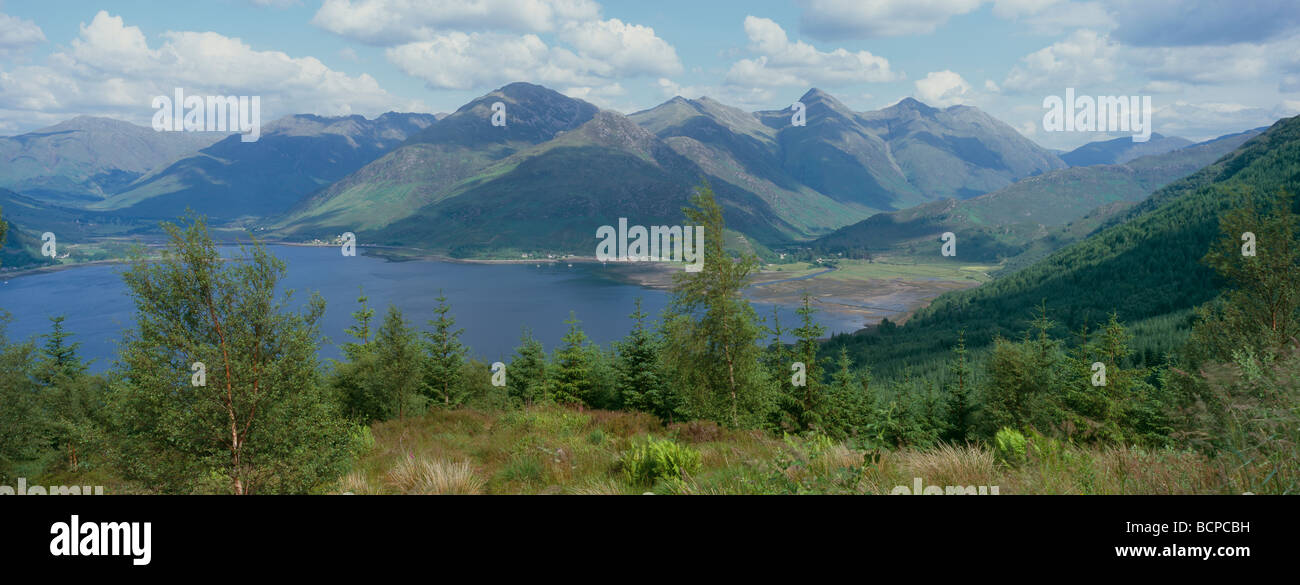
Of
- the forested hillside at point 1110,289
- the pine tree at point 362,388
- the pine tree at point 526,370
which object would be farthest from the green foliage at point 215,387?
the forested hillside at point 1110,289

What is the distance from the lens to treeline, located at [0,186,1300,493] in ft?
29.4

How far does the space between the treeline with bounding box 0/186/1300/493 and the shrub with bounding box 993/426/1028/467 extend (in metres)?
0.16

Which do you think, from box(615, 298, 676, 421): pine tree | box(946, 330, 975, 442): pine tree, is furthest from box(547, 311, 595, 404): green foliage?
box(946, 330, 975, 442): pine tree

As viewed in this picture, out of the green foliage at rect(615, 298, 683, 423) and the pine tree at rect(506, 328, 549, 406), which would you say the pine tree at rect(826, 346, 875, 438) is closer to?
the green foliage at rect(615, 298, 683, 423)

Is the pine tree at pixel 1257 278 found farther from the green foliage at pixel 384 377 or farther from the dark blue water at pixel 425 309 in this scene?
the dark blue water at pixel 425 309

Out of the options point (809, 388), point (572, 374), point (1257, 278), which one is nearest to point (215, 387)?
point (809, 388)

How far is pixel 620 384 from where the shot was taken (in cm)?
3344

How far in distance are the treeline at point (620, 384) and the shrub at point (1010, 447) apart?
16cm

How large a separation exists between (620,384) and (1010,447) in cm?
2718

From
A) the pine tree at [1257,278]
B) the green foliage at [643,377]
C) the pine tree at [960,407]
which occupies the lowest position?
the pine tree at [960,407]

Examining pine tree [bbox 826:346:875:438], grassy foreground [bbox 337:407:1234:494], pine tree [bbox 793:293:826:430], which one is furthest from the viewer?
pine tree [bbox 826:346:875:438]

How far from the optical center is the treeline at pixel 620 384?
29.4 ft
